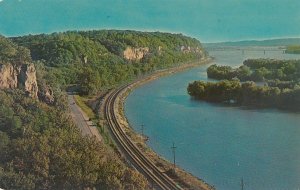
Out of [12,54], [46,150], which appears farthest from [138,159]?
[46,150]

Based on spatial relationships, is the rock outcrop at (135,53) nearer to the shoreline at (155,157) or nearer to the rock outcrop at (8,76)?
the shoreline at (155,157)

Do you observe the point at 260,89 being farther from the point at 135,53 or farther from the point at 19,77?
the point at 135,53

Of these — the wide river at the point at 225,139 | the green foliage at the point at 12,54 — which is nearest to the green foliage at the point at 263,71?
the wide river at the point at 225,139

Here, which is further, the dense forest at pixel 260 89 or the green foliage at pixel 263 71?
the green foliage at pixel 263 71

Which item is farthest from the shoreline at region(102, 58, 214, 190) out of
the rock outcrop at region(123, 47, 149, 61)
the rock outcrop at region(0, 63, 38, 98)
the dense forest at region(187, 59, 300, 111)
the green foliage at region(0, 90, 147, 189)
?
the rock outcrop at region(123, 47, 149, 61)

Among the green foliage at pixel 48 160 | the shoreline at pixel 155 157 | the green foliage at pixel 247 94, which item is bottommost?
the shoreline at pixel 155 157

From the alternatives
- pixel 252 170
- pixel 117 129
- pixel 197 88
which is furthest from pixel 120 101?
pixel 252 170

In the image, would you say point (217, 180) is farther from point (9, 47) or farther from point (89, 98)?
point (89, 98)

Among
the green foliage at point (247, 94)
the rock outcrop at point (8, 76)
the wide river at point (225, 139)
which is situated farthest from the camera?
the green foliage at point (247, 94)
